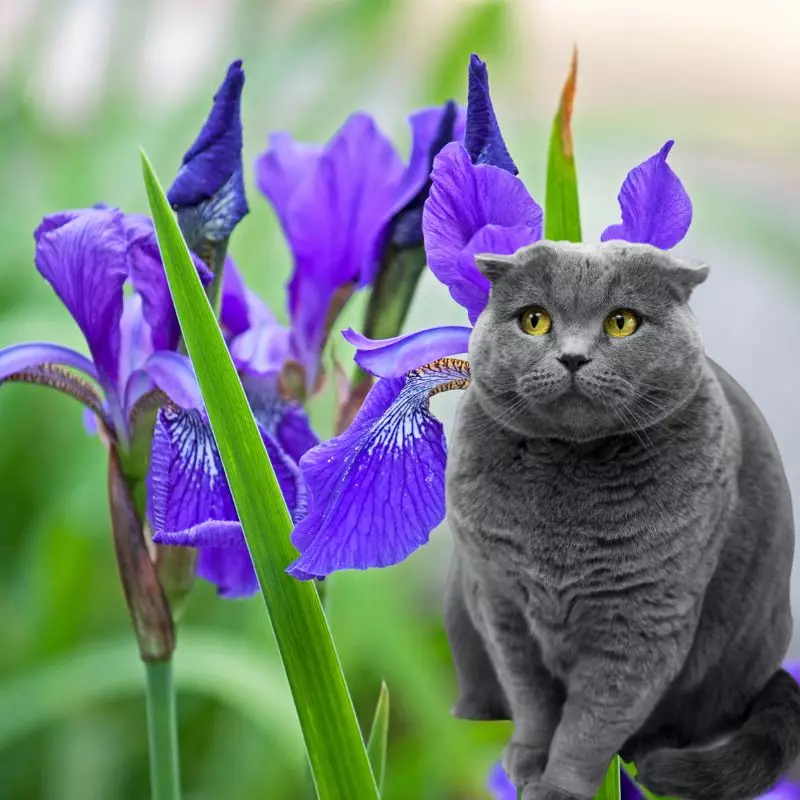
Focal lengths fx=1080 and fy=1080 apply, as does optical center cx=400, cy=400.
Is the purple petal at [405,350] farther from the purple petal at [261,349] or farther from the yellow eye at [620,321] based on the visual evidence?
the purple petal at [261,349]

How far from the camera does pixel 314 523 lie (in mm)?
352

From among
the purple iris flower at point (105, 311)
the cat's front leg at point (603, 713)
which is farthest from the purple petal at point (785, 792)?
the purple iris flower at point (105, 311)

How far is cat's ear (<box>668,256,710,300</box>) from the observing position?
30 centimetres

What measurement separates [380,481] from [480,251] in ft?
0.28

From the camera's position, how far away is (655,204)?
A: 334 millimetres

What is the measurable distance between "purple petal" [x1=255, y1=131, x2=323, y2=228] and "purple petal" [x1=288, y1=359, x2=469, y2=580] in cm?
25

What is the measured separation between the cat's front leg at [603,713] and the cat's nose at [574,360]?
9 centimetres

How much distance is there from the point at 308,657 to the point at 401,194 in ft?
0.82

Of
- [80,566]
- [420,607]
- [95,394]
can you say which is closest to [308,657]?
[95,394]

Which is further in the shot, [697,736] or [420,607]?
[420,607]

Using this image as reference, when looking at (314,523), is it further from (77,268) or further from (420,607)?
(420,607)

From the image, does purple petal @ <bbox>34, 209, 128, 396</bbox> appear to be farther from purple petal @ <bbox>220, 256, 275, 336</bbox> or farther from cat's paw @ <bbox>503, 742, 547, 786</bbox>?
cat's paw @ <bbox>503, 742, 547, 786</bbox>

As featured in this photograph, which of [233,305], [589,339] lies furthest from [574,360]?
[233,305]

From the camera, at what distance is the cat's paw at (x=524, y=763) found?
326 millimetres
